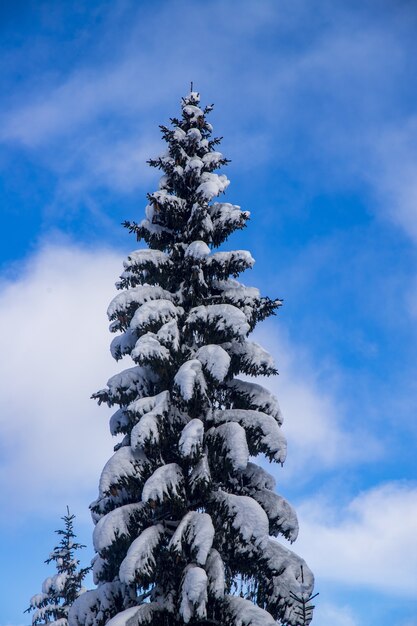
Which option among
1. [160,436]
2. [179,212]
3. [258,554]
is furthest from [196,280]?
[258,554]

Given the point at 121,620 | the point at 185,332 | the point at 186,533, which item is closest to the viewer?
the point at 121,620

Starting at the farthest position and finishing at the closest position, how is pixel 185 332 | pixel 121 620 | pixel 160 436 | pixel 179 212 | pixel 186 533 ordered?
pixel 179 212 → pixel 185 332 → pixel 160 436 → pixel 186 533 → pixel 121 620

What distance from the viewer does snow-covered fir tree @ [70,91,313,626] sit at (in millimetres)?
10094

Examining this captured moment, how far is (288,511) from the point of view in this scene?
37.8ft

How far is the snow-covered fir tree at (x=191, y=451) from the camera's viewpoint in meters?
10.1

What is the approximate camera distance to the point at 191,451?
10648 millimetres

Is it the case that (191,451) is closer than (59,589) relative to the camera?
Yes

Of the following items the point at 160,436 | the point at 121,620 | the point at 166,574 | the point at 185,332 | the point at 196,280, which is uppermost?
the point at 196,280

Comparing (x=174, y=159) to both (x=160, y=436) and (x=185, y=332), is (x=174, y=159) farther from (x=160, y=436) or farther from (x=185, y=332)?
(x=160, y=436)

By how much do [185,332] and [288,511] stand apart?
4.39 metres

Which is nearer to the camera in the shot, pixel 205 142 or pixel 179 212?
pixel 179 212

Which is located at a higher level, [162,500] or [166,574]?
[162,500]

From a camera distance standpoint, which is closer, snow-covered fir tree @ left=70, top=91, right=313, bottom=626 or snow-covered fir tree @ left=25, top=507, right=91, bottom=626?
snow-covered fir tree @ left=70, top=91, right=313, bottom=626

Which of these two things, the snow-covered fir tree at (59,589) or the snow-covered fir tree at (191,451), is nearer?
the snow-covered fir tree at (191,451)
